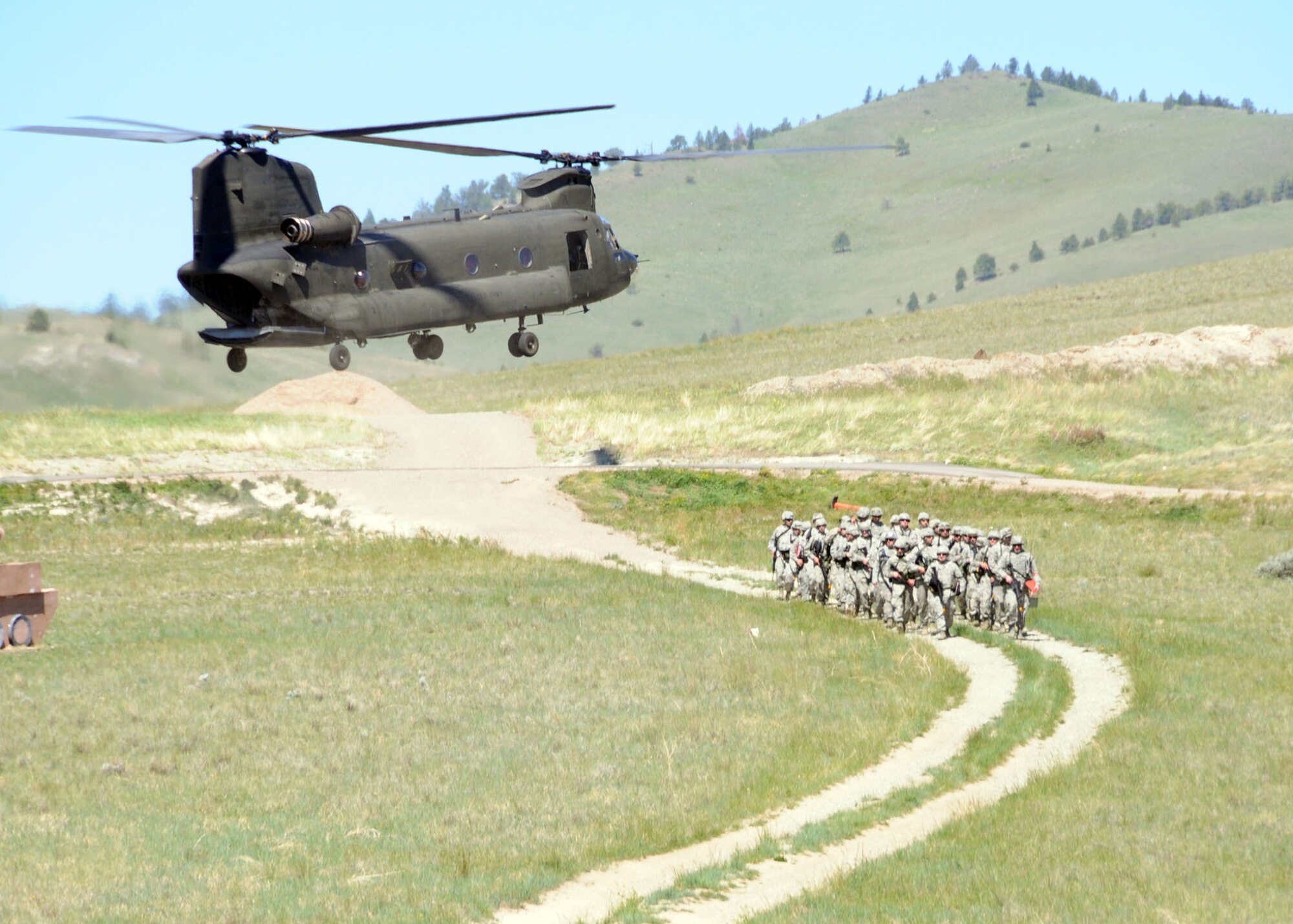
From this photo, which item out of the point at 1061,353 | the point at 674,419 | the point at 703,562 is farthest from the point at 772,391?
the point at 703,562

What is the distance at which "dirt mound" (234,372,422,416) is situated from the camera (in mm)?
57062

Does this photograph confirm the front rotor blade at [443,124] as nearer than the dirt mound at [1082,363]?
Yes

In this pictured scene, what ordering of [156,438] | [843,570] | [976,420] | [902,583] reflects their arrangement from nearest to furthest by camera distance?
[902,583]
[843,570]
[156,438]
[976,420]

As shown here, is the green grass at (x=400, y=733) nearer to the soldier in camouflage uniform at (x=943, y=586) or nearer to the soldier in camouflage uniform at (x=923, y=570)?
the soldier in camouflage uniform at (x=943, y=586)

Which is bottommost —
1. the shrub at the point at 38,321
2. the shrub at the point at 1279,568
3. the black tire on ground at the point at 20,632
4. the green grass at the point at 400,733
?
the shrub at the point at 1279,568

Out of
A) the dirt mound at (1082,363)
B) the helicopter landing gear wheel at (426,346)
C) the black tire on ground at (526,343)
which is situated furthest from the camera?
the dirt mound at (1082,363)

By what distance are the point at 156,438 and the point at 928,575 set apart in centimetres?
2897

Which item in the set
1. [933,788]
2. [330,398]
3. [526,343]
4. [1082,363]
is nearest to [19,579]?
[526,343]

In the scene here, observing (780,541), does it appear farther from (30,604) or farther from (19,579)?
(19,579)

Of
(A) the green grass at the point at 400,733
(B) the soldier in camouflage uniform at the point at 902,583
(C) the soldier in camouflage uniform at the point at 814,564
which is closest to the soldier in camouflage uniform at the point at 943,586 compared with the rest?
(B) the soldier in camouflage uniform at the point at 902,583

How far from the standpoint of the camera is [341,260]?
30.5m

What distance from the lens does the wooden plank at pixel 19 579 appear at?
23.4 m

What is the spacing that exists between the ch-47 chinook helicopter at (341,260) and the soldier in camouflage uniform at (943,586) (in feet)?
24.4

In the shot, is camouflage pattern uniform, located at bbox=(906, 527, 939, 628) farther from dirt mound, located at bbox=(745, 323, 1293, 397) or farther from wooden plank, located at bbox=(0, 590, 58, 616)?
dirt mound, located at bbox=(745, 323, 1293, 397)
